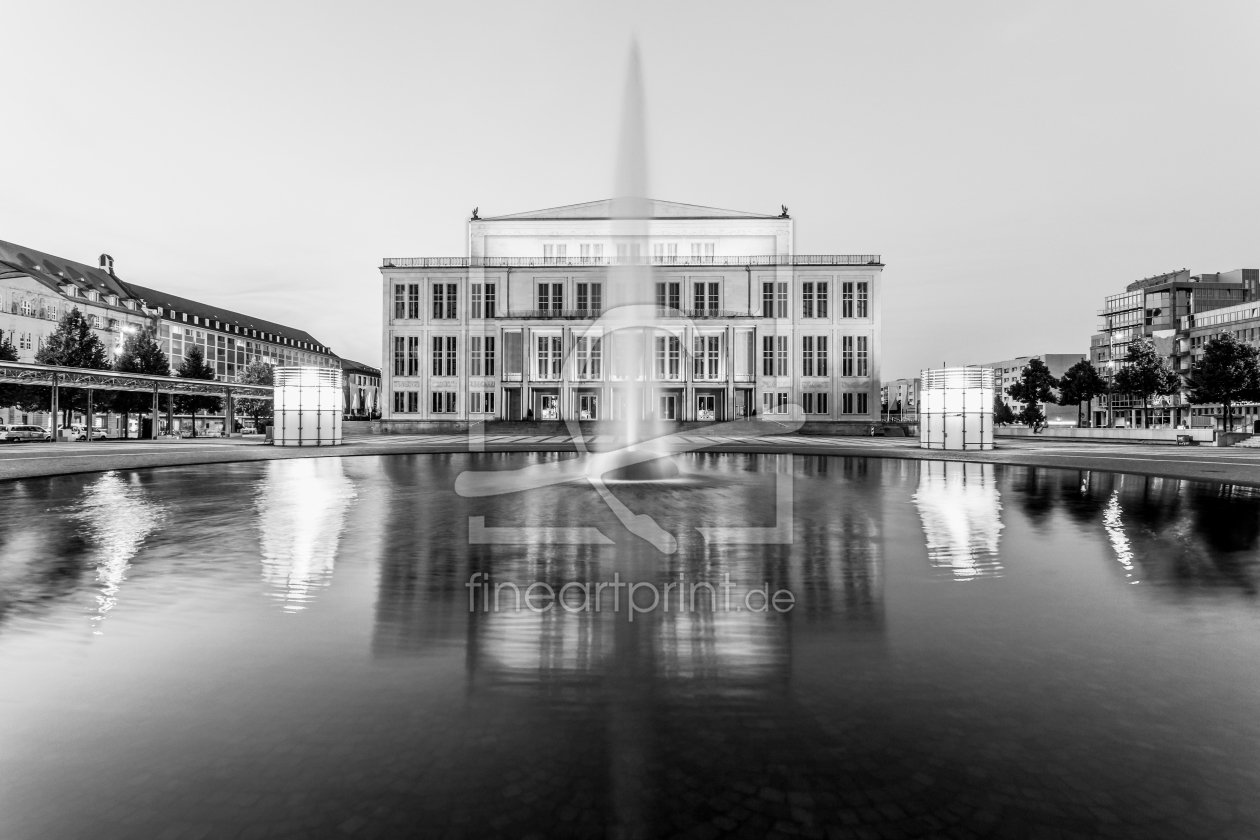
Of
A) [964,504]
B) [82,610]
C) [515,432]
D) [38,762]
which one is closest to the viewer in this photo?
[38,762]

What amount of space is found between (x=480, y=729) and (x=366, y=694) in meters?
1.04

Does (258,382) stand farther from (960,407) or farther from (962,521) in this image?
(962,521)

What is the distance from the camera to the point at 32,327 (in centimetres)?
8800

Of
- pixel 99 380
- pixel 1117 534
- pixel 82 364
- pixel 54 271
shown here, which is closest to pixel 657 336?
pixel 99 380

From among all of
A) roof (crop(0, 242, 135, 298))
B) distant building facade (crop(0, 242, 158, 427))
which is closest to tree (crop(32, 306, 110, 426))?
distant building facade (crop(0, 242, 158, 427))

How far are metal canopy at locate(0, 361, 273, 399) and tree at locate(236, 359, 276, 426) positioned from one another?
90.1ft

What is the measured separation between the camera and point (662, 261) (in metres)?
75.8

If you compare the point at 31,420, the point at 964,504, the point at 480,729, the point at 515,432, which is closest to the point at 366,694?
the point at 480,729

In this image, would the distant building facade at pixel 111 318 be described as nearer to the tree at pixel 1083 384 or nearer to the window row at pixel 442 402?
the window row at pixel 442 402

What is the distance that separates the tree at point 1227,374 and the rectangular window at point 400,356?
73.6m

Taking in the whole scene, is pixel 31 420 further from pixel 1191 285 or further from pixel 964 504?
pixel 1191 285

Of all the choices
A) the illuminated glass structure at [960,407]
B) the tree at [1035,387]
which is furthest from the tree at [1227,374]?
the illuminated glass structure at [960,407]

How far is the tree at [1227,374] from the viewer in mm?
57906

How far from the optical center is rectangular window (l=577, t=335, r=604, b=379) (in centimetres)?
7392
